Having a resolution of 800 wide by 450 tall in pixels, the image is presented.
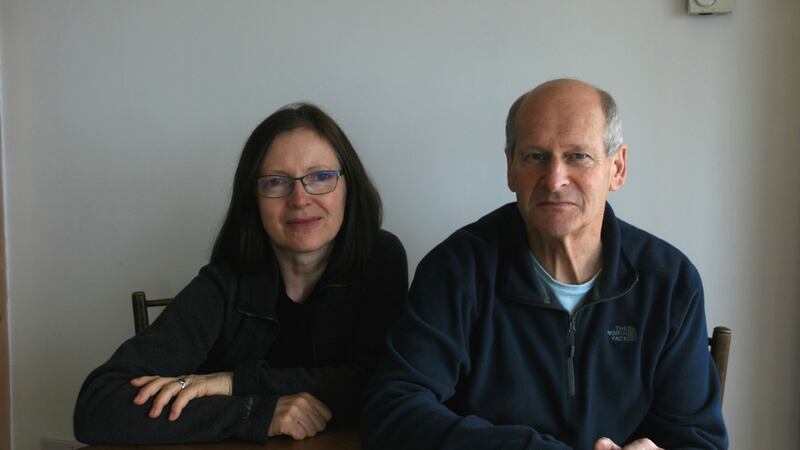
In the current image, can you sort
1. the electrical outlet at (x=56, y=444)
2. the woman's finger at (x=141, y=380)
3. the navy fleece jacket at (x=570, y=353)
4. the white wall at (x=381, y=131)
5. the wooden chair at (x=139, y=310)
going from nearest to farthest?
the navy fleece jacket at (x=570, y=353)
the woman's finger at (x=141, y=380)
the white wall at (x=381, y=131)
the wooden chair at (x=139, y=310)
the electrical outlet at (x=56, y=444)

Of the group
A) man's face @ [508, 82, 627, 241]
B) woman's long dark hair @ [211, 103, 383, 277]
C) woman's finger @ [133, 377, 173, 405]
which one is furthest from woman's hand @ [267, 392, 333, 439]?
man's face @ [508, 82, 627, 241]

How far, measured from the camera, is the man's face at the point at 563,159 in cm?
122

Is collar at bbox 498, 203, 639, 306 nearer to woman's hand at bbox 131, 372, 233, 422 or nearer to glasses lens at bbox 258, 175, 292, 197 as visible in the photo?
glasses lens at bbox 258, 175, 292, 197

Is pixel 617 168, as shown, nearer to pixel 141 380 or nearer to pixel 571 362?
pixel 571 362

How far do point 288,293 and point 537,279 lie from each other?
0.66 meters

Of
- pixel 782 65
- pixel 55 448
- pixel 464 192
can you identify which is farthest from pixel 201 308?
pixel 782 65

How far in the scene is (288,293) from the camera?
5.41ft

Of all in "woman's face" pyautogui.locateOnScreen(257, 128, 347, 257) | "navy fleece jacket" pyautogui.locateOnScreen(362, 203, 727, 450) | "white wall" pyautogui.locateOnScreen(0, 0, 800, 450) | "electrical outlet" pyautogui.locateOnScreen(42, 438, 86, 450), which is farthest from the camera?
"electrical outlet" pyautogui.locateOnScreen(42, 438, 86, 450)

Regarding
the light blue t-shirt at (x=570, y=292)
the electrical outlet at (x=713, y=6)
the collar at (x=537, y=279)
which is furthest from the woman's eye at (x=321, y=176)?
the electrical outlet at (x=713, y=6)

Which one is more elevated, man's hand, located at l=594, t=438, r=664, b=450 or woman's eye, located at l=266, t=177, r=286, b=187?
woman's eye, located at l=266, t=177, r=286, b=187

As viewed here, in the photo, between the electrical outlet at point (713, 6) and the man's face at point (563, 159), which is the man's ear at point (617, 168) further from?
the electrical outlet at point (713, 6)

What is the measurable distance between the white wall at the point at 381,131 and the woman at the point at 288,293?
1.08 feet

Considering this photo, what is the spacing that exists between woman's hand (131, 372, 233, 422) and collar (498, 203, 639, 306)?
2.11 feet

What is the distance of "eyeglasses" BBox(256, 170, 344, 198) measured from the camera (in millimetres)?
1558
